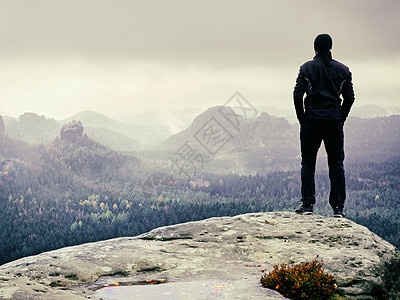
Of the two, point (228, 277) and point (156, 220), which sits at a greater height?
point (228, 277)

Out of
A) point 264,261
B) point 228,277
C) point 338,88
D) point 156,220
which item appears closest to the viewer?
point 228,277

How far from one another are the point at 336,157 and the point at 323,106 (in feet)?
6.08

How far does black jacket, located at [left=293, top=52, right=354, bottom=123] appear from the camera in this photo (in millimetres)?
13648

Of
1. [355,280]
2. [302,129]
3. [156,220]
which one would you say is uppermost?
[302,129]

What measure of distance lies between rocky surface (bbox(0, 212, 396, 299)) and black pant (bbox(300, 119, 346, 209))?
1.10 m

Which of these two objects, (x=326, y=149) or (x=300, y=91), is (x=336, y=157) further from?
(x=300, y=91)

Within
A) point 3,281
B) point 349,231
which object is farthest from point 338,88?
point 3,281

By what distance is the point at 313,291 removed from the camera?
923 centimetres

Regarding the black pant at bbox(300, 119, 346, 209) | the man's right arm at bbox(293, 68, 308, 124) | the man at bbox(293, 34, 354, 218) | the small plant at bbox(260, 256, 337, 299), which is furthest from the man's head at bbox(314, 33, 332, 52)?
the small plant at bbox(260, 256, 337, 299)

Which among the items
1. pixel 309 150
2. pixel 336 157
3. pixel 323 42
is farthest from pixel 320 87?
pixel 336 157

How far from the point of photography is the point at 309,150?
46.5 ft

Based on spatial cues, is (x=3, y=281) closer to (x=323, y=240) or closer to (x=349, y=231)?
(x=323, y=240)

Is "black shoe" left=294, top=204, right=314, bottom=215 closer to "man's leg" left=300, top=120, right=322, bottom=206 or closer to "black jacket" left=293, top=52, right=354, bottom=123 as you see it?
"man's leg" left=300, top=120, right=322, bottom=206

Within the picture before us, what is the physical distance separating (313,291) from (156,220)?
18977cm
